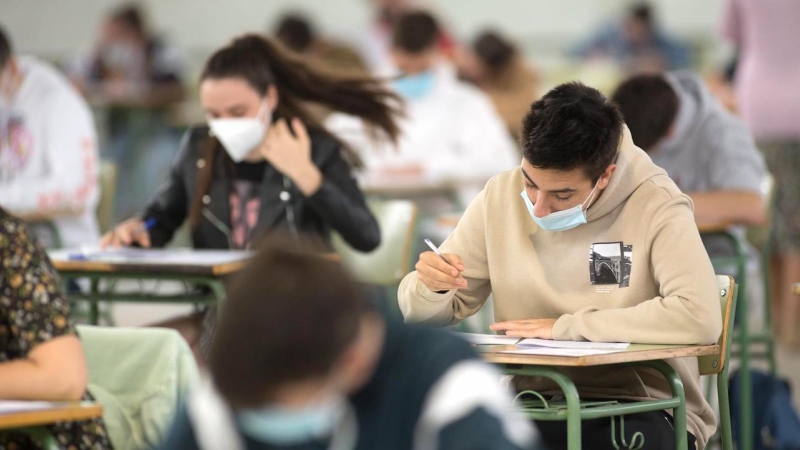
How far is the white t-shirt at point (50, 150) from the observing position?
4602 mm

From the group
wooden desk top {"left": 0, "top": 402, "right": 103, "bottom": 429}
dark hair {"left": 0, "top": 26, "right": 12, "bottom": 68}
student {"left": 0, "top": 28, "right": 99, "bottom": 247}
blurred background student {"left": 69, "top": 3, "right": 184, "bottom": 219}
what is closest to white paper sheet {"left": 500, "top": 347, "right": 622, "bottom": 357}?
wooden desk top {"left": 0, "top": 402, "right": 103, "bottom": 429}

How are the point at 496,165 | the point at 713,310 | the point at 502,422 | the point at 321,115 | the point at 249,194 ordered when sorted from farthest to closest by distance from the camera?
the point at 496,165 → the point at 321,115 → the point at 249,194 → the point at 713,310 → the point at 502,422

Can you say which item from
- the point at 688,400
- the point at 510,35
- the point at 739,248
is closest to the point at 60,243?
the point at 739,248

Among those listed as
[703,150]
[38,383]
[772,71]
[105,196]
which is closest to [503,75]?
[772,71]

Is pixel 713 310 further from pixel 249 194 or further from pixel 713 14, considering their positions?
pixel 713 14

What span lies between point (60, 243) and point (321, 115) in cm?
120

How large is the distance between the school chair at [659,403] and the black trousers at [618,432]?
0.05 ft

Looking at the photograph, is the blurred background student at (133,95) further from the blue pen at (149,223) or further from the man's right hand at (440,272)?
the man's right hand at (440,272)

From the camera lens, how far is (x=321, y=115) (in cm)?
398

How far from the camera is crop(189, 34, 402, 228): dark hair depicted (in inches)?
145

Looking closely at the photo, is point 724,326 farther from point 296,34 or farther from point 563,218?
point 296,34

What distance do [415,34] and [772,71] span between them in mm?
1614

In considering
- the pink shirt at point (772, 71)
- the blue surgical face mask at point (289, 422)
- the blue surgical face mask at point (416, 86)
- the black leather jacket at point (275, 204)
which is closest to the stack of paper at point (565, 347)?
the blue surgical face mask at point (289, 422)

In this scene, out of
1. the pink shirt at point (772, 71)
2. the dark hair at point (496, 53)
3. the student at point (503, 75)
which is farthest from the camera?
the dark hair at point (496, 53)
